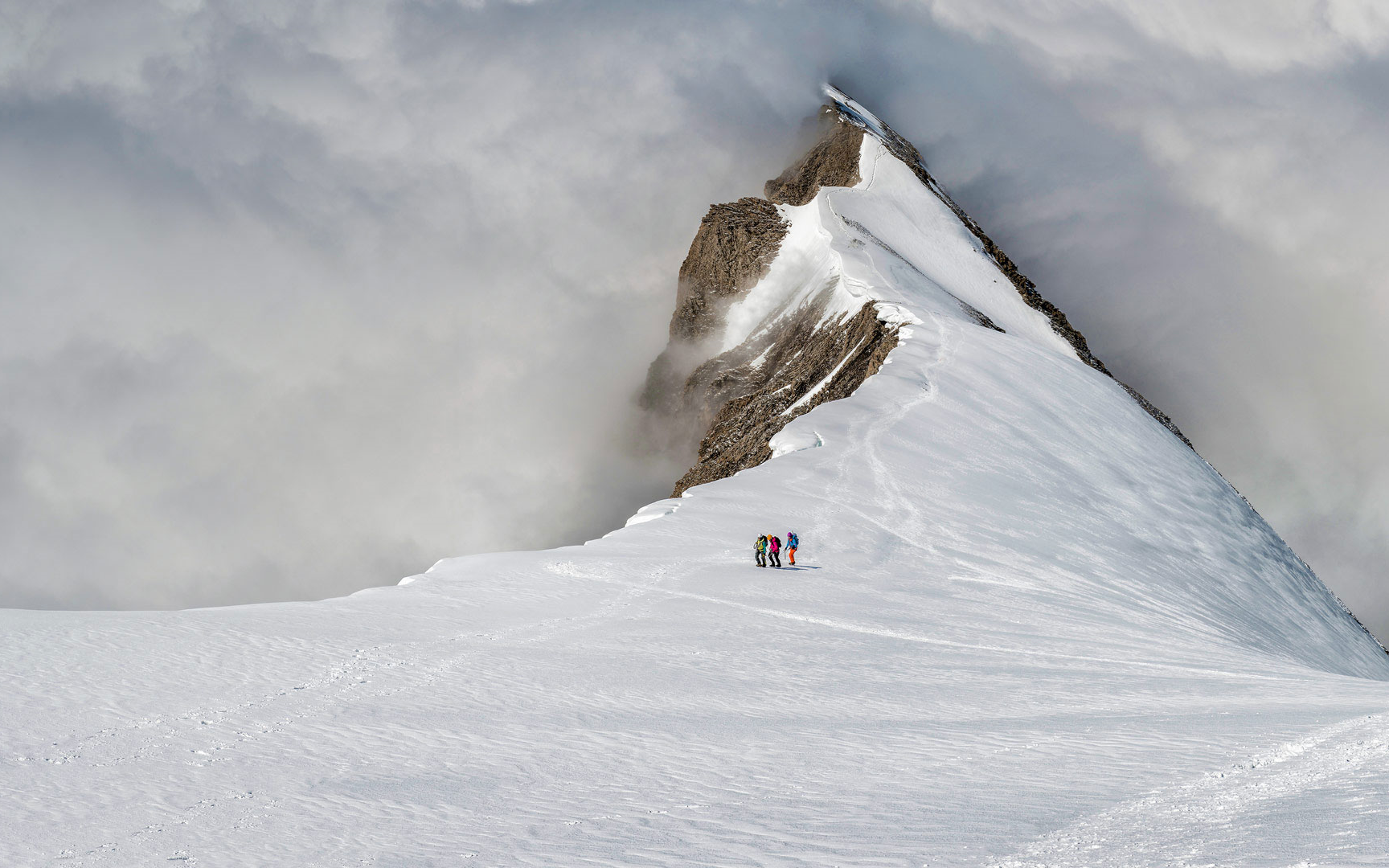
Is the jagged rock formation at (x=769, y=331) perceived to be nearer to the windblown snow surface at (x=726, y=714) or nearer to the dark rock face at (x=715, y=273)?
the dark rock face at (x=715, y=273)

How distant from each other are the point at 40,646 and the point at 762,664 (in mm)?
9647

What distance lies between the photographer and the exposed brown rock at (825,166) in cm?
8194

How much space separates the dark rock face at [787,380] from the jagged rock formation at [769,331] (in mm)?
97

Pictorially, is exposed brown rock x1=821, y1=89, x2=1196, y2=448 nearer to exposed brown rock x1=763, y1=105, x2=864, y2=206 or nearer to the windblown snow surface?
exposed brown rock x1=763, y1=105, x2=864, y2=206

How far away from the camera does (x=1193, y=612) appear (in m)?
22.0

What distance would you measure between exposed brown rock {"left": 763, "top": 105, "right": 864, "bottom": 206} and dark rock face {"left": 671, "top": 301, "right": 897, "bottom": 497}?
80.7ft

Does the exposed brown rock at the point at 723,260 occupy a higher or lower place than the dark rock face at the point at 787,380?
higher

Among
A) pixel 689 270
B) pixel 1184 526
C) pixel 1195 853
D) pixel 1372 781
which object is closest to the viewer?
pixel 1195 853

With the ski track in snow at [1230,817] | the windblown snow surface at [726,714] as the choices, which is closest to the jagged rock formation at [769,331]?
the windblown snow surface at [726,714]

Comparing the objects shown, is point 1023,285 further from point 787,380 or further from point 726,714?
point 726,714

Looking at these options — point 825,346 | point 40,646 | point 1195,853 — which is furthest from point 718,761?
point 825,346

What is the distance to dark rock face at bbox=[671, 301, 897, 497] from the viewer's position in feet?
142

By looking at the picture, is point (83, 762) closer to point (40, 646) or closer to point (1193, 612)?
point (40, 646)

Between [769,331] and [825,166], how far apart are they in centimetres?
2849
